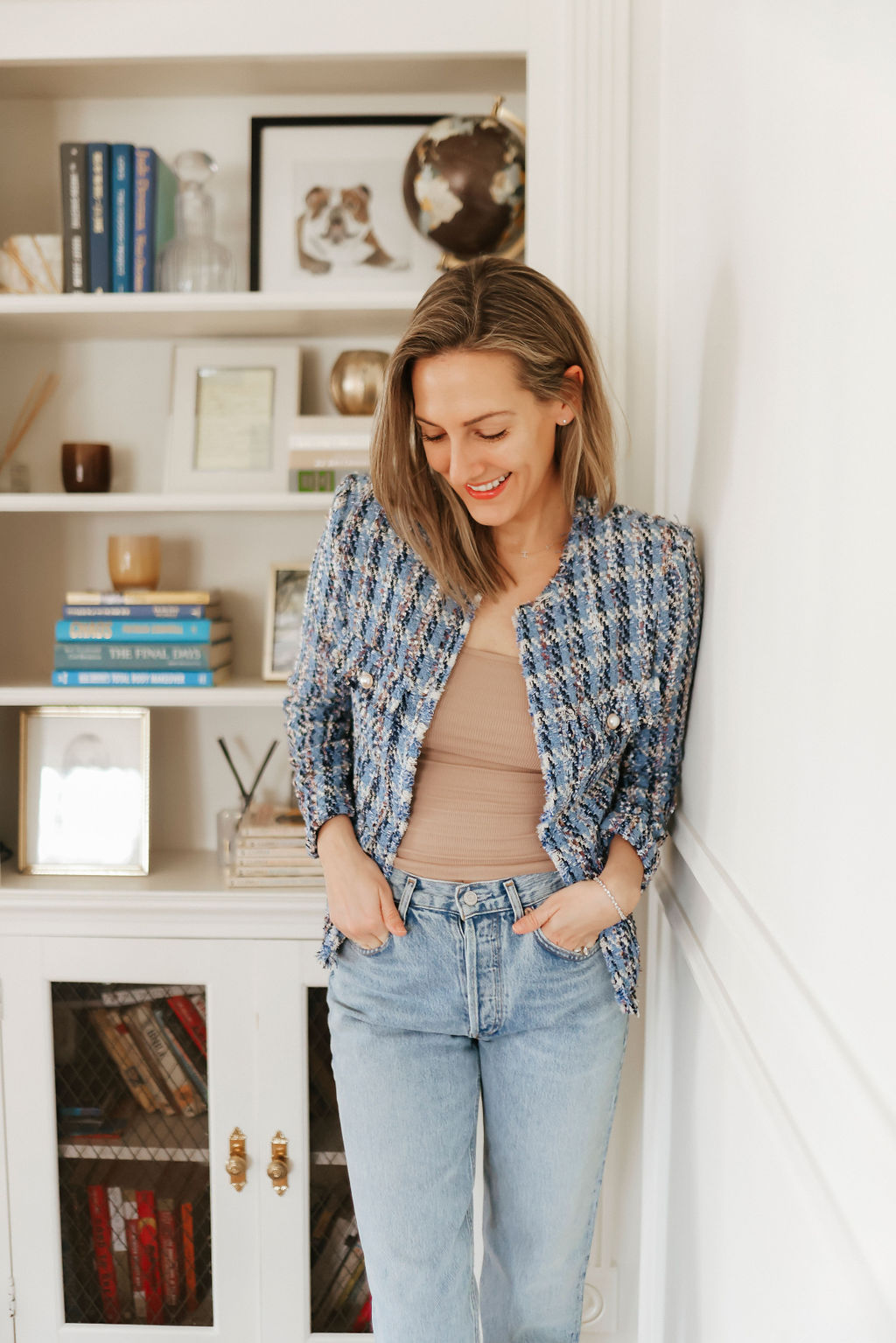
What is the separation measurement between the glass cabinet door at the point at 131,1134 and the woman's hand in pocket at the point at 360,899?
60cm

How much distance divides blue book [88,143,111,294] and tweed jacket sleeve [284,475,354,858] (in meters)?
0.77

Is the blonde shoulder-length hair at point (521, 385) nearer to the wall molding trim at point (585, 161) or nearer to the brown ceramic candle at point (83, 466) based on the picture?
the wall molding trim at point (585, 161)

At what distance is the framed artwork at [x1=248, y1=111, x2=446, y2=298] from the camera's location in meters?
1.90

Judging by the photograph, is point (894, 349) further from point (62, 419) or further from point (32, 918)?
point (62, 419)

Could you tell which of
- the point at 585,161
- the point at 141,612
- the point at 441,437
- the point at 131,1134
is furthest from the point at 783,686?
the point at 131,1134

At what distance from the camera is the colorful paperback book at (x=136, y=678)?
5.99ft

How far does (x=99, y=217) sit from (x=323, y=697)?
1.02 m

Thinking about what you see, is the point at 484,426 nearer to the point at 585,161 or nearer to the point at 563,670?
the point at 563,670

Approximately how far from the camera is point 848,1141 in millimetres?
689

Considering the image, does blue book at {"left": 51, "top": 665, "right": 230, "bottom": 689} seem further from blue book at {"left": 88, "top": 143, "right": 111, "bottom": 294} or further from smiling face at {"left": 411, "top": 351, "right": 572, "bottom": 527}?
smiling face at {"left": 411, "top": 351, "right": 572, "bottom": 527}

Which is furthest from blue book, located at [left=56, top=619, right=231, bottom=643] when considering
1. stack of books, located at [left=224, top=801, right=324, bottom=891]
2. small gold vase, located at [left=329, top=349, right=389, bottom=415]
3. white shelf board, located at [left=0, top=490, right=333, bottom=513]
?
small gold vase, located at [left=329, top=349, right=389, bottom=415]

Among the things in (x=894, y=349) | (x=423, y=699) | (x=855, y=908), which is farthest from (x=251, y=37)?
(x=855, y=908)

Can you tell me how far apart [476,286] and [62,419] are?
1194 millimetres

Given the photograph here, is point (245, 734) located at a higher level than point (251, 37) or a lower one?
lower
